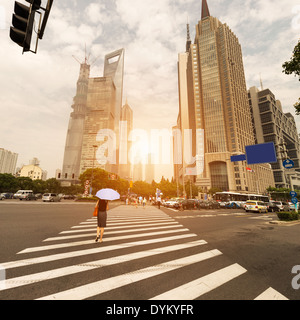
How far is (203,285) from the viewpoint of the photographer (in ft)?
11.0

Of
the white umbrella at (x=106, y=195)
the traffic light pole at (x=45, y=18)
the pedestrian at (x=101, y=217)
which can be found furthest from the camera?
the pedestrian at (x=101, y=217)

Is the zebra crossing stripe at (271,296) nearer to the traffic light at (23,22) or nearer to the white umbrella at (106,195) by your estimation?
the white umbrella at (106,195)

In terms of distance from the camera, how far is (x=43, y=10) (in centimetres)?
383

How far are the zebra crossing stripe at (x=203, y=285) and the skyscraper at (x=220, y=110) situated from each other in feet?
276

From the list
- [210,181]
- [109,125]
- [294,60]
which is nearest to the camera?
[294,60]

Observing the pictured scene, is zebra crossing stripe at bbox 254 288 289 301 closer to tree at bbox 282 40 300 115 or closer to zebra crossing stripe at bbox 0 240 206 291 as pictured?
zebra crossing stripe at bbox 0 240 206 291

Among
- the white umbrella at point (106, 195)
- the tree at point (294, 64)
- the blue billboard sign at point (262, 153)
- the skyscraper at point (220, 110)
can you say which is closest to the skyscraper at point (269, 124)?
the skyscraper at point (220, 110)

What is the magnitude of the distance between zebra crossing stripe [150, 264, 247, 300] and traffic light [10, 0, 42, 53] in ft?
20.8

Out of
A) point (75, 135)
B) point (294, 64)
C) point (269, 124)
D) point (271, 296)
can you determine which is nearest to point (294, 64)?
point (294, 64)

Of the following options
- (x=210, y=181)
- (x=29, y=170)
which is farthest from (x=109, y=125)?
(x=210, y=181)

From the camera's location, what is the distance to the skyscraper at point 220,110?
8794cm

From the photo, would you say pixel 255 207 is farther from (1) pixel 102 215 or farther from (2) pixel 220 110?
(2) pixel 220 110
